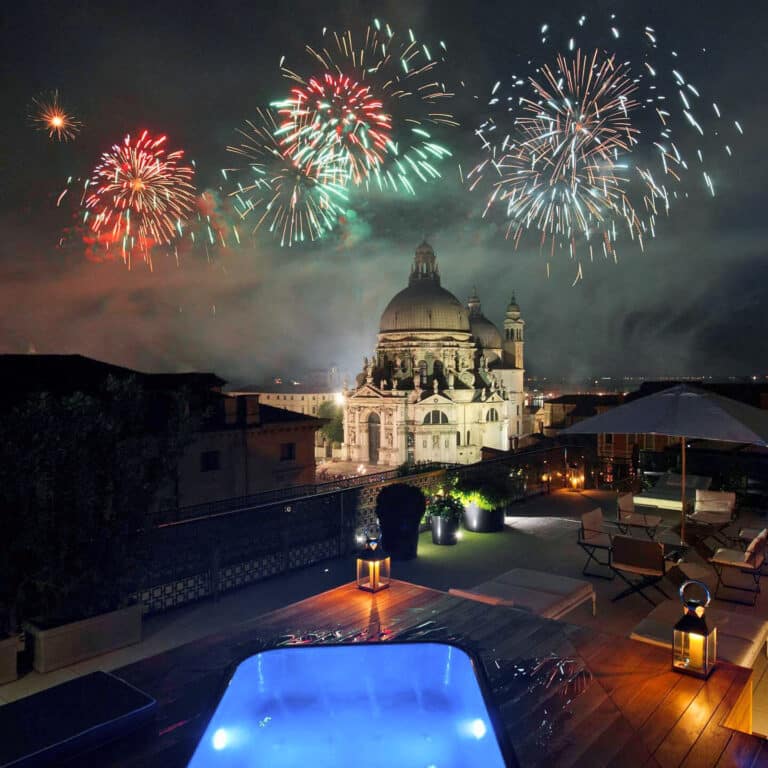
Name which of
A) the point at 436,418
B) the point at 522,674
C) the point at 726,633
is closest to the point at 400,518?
the point at 726,633

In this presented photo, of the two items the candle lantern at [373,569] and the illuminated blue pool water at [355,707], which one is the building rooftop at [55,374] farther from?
the illuminated blue pool water at [355,707]

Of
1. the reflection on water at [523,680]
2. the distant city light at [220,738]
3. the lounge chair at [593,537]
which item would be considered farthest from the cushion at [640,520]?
the distant city light at [220,738]

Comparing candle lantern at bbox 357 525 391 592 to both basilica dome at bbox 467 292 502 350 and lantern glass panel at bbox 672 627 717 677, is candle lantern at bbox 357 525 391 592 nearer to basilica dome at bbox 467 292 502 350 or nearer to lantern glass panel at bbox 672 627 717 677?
lantern glass panel at bbox 672 627 717 677

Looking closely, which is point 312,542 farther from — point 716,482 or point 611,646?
point 716,482

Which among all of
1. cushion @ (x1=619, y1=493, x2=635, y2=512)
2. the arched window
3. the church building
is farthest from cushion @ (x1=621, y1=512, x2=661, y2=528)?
the arched window

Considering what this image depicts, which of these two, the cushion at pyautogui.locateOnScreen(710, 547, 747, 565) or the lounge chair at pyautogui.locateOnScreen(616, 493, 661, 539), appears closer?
the cushion at pyautogui.locateOnScreen(710, 547, 747, 565)

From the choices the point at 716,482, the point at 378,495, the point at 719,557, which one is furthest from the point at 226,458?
the point at 719,557

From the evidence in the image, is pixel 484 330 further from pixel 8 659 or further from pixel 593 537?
pixel 8 659
